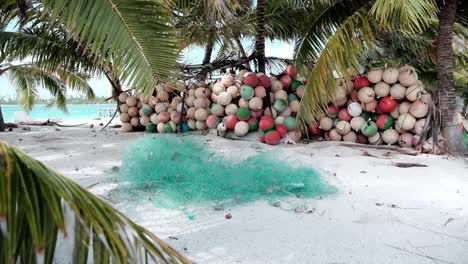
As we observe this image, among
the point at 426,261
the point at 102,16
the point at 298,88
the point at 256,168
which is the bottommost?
the point at 426,261

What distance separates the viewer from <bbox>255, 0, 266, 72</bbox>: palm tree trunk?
5574mm

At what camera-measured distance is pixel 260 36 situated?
5.69 m

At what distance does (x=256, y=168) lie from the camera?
281 cm

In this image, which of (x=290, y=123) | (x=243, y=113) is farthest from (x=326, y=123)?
(x=243, y=113)

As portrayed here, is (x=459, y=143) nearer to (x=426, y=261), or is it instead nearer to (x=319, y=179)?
(x=319, y=179)

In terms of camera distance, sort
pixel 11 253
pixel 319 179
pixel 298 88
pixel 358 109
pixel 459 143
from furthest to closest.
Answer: pixel 298 88
pixel 358 109
pixel 459 143
pixel 319 179
pixel 11 253

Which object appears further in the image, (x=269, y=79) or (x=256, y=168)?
(x=269, y=79)

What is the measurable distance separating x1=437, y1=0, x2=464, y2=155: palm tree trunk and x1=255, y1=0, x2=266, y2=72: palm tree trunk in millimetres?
2496

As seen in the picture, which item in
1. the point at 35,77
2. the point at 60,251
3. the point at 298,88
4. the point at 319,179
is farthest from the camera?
the point at 35,77

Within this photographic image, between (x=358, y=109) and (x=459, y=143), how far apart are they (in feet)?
4.10

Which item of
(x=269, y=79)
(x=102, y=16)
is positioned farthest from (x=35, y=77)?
(x=102, y=16)

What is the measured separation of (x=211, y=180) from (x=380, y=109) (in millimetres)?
3096

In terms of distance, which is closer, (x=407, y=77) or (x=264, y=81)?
(x=407, y=77)

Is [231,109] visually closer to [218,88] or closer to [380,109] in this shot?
[218,88]
